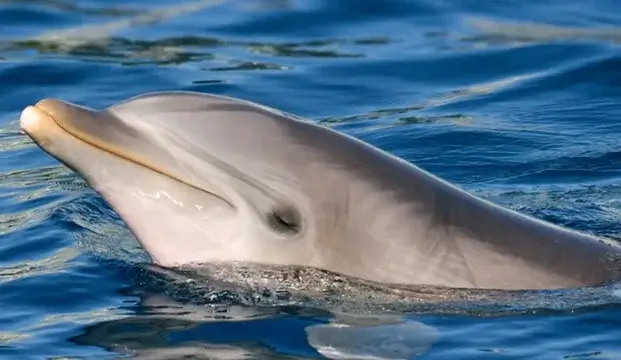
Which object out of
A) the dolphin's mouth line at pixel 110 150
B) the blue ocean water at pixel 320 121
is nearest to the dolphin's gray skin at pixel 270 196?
the dolphin's mouth line at pixel 110 150

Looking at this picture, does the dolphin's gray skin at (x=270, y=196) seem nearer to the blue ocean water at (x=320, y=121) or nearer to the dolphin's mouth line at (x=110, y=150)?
the dolphin's mouth line at (x=110, y=150)

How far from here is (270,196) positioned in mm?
7785

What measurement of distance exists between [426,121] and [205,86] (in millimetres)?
2438

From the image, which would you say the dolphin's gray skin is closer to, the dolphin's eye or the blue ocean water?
the dolphin's eye

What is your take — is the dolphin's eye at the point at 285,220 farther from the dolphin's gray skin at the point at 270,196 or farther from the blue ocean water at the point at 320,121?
the blue ocean water at the point at 320,121

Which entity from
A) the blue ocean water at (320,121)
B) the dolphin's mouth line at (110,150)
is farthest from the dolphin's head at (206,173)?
the blue ocean water at (320,121)

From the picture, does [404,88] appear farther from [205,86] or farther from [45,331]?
[45,331]

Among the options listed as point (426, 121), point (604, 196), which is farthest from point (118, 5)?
point (604, 196)

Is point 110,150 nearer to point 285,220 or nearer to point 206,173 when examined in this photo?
point 206,173

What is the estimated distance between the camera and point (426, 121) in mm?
13422

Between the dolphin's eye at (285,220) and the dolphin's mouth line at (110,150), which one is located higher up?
the dolphin's mouth line at (110,150)

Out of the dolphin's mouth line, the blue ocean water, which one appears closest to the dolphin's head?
the dolphin's mouth line

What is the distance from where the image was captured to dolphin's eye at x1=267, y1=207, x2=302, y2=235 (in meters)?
7.78

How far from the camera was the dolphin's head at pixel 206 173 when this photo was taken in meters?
7.77
